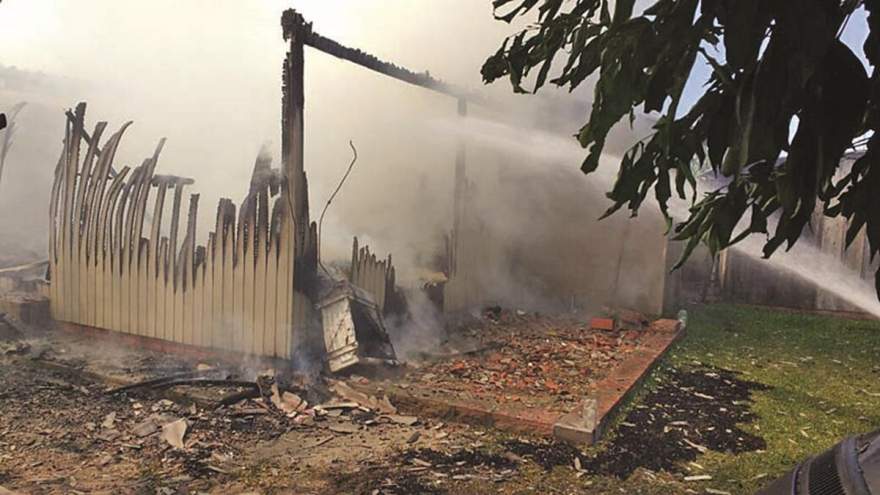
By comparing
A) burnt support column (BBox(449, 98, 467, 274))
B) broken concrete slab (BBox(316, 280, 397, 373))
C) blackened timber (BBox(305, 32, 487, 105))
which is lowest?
broken concrete slab (BBox(316, 280, 397, 373))

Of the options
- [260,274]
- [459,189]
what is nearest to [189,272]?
[260,274]

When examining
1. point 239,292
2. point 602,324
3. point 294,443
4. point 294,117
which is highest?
point 294,117

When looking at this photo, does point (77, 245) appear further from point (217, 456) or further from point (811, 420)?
point (811, 420)

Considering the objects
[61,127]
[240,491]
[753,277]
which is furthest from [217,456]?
[61,127]

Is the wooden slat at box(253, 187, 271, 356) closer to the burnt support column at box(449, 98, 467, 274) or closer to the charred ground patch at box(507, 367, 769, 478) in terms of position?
the charred ground patch at box(507, 367, 769, 478)

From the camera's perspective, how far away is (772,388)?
20.0 feet

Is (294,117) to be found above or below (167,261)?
above

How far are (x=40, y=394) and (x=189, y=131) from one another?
435cm

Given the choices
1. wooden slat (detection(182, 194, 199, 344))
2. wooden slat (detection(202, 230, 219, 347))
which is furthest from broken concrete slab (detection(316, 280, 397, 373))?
wooden slat (detection(182, 194, 199, 344))

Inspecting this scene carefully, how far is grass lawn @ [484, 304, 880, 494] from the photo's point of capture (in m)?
3.94

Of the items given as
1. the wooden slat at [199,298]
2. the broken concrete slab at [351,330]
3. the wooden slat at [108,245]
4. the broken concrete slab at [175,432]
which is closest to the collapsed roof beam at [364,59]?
the broken concrete slab at [351,330]

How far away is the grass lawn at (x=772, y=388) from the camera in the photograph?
3.94 m

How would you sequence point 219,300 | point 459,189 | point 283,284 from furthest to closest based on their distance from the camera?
point 459,189 < point 219,300 < point 283,284

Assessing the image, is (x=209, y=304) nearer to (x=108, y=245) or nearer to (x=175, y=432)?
(x=108, y=245)
